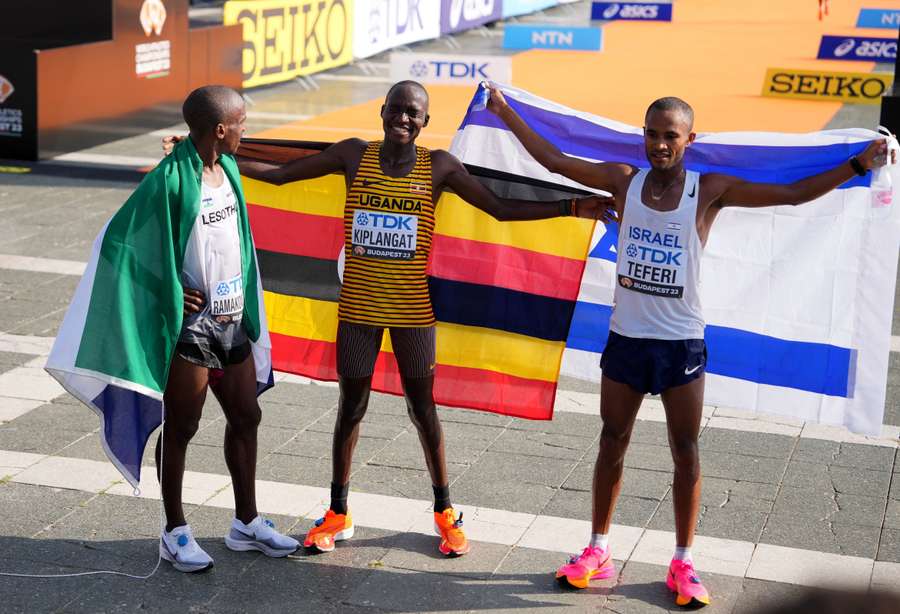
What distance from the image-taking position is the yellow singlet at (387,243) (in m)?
5.38

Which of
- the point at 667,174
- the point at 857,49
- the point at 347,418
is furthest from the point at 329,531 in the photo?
the point at 857,49

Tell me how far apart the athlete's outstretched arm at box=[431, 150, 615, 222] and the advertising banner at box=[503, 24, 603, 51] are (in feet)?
81.5

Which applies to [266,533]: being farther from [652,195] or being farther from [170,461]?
[652,195]

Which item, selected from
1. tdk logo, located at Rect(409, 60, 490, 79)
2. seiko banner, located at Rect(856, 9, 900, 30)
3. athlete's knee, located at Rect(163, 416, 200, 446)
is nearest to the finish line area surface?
athlete's knee, located at Rect(163, 416, 200, 446)

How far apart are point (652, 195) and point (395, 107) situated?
3.71 ft

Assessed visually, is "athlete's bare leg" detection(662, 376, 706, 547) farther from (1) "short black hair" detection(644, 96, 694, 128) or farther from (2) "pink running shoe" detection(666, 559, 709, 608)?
(1) "short black hair" detection(644, 96, 694, 128)

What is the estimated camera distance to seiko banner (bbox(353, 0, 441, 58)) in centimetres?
2525

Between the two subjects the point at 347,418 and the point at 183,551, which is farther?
the point at 347,418

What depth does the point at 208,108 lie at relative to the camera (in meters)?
5.03

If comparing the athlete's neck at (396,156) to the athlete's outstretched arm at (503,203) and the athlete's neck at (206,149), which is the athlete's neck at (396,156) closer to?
the athlete's outstretched arm at (503,203)

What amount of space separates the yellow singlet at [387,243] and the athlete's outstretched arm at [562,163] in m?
0.45

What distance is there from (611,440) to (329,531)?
4.47ft

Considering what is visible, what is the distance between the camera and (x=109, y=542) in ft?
18.8

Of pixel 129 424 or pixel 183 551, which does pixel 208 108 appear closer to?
pixel 129 424
